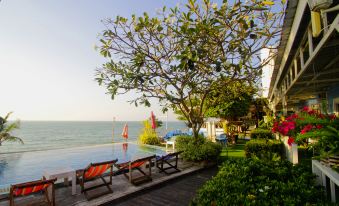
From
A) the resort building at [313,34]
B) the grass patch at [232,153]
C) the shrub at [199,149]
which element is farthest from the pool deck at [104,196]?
the resort building at [313,34]

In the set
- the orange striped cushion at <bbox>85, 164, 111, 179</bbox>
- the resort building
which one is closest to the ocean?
the orange striped cushion at <bbox>85, 164, 111, 179</bbox>

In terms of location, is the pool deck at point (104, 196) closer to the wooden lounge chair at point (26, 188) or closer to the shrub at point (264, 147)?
the wooden lounge chair at point (26, 188)

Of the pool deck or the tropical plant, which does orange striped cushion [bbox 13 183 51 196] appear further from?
the tropical plant

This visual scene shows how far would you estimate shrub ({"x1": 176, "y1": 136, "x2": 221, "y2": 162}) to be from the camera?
883 centimetres

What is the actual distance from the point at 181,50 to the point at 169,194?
4907mm

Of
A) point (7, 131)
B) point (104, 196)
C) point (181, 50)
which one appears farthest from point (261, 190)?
point (7, 131)

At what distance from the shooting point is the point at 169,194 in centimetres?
586

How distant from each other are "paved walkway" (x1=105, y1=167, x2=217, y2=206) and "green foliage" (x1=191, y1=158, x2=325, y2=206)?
7.90 ft

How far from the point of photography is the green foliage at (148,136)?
18.7 metres

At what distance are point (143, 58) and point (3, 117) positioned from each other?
2116 centimetres

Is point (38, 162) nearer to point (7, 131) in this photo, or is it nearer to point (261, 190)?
point (7, 131)

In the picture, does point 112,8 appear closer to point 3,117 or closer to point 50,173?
point 50,173

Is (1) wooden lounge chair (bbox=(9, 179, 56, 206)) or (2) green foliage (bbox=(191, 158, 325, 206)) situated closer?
(2) green foliage (bbox=(191, 158, 325, 206))

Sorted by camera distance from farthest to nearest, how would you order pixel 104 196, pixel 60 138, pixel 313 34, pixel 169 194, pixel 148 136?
pixel 60 138 < pixel 148 136 < pixel 169 194 < pixel 104 196 < pixel 313 34
